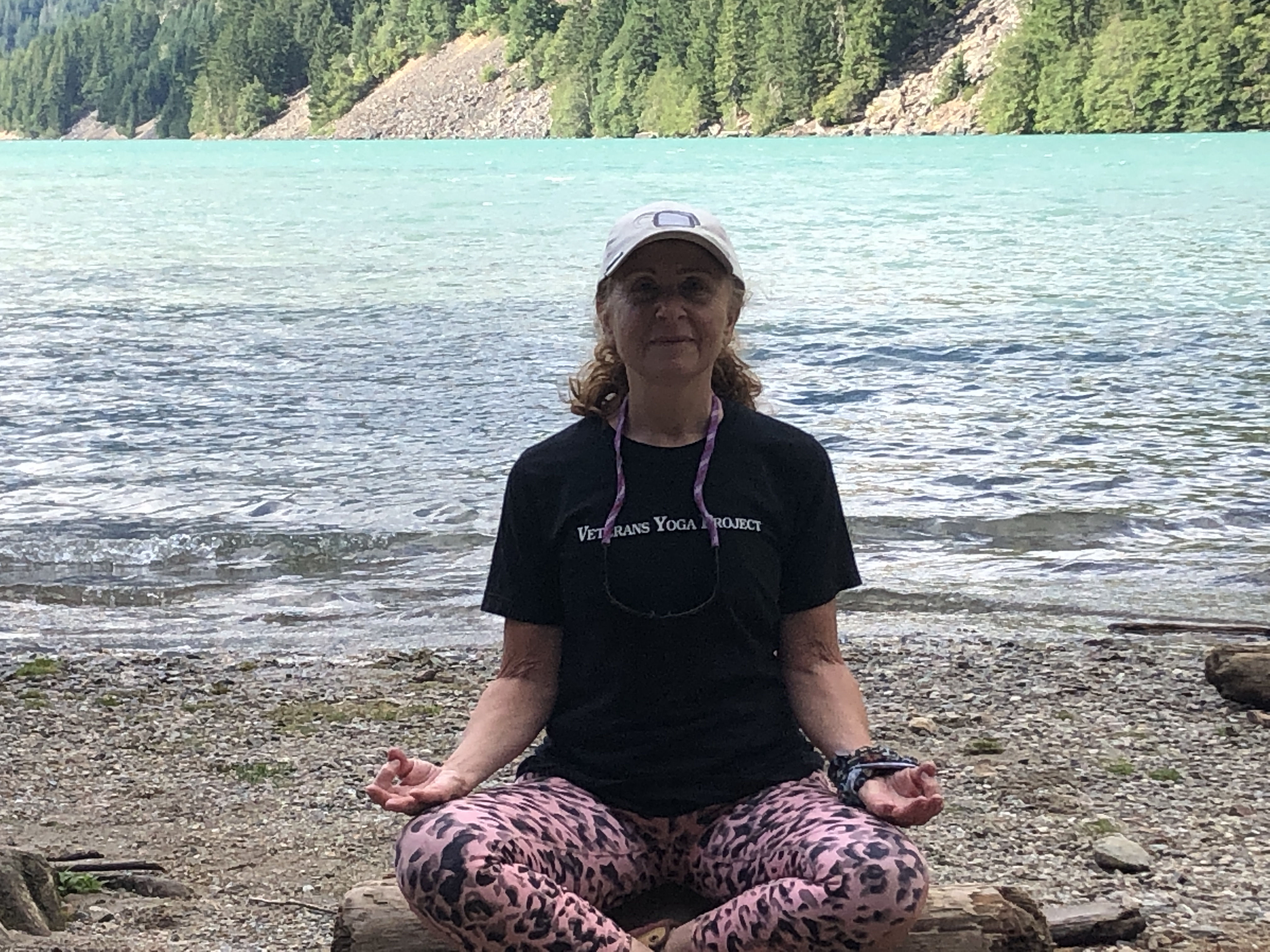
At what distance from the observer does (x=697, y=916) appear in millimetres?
3725

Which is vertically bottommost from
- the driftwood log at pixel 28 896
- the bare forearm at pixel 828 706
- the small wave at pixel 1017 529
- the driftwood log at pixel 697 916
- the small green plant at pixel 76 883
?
the small wave at pixel 1017 529

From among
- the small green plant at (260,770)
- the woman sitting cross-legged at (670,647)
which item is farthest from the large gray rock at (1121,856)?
the small green plant at (260,770)

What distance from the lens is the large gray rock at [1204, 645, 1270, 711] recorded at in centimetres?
734

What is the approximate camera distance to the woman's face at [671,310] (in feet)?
12.5

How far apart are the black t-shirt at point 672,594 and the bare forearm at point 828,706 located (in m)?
0.04

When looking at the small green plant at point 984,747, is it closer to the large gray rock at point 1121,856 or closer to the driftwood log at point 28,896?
the large gray rock at point 1121,856

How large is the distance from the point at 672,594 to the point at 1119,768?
346 centimetres

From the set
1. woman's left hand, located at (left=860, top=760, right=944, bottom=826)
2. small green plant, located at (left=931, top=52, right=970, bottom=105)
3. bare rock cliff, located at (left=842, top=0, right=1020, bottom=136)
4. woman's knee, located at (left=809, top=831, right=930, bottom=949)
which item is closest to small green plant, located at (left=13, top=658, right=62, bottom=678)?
woman's left hand, located at (left=860, top=760, right=944, bottom=826)

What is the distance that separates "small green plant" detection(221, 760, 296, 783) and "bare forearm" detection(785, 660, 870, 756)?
340cm

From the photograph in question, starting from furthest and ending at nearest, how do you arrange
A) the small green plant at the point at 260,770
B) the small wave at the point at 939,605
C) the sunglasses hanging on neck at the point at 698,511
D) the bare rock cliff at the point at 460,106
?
the bare rock cliff at the point at 460,106 < the small wave at the point at 939,605 < the small green plant at the point at 260,770 < the sunglasses hanging on neck at the point at 698,511

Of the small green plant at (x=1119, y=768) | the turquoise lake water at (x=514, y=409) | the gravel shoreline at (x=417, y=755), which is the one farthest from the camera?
the turquoise lake water at (x=514, y=409)

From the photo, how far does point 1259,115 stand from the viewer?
110 m

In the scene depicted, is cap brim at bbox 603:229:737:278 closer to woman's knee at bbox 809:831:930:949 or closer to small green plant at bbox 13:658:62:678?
woman's knee at bbox 809:831:930:949

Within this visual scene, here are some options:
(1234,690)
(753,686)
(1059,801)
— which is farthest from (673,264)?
(1234,690)
